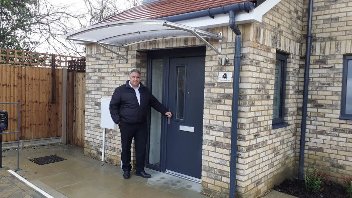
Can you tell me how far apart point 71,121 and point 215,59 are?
4.97m

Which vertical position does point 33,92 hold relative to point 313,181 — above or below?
above

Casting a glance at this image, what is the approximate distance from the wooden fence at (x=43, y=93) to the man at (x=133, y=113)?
8.62ft

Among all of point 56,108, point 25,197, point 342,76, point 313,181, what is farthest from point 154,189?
point 56,108

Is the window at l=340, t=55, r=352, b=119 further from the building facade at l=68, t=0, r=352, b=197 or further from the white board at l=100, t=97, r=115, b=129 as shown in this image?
the white board at l=100, t=97, r=115, b=129

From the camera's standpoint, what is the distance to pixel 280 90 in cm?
537

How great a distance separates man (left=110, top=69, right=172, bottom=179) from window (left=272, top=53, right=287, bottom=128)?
1899 mm

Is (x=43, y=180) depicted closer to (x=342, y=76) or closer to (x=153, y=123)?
(x=153, y=123)

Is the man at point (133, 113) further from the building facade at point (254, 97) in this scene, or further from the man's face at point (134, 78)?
the building facade at point (254, 97)

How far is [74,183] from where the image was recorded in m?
5.04

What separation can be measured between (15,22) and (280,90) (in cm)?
1002

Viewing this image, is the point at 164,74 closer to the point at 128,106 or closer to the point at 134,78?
the point at 134,78

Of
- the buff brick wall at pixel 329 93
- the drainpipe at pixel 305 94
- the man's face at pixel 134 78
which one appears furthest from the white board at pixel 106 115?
the buff brick wall at pixel 329 93

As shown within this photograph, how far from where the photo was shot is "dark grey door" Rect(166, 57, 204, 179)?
5059 mm

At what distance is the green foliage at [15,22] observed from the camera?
10719 millimetres
